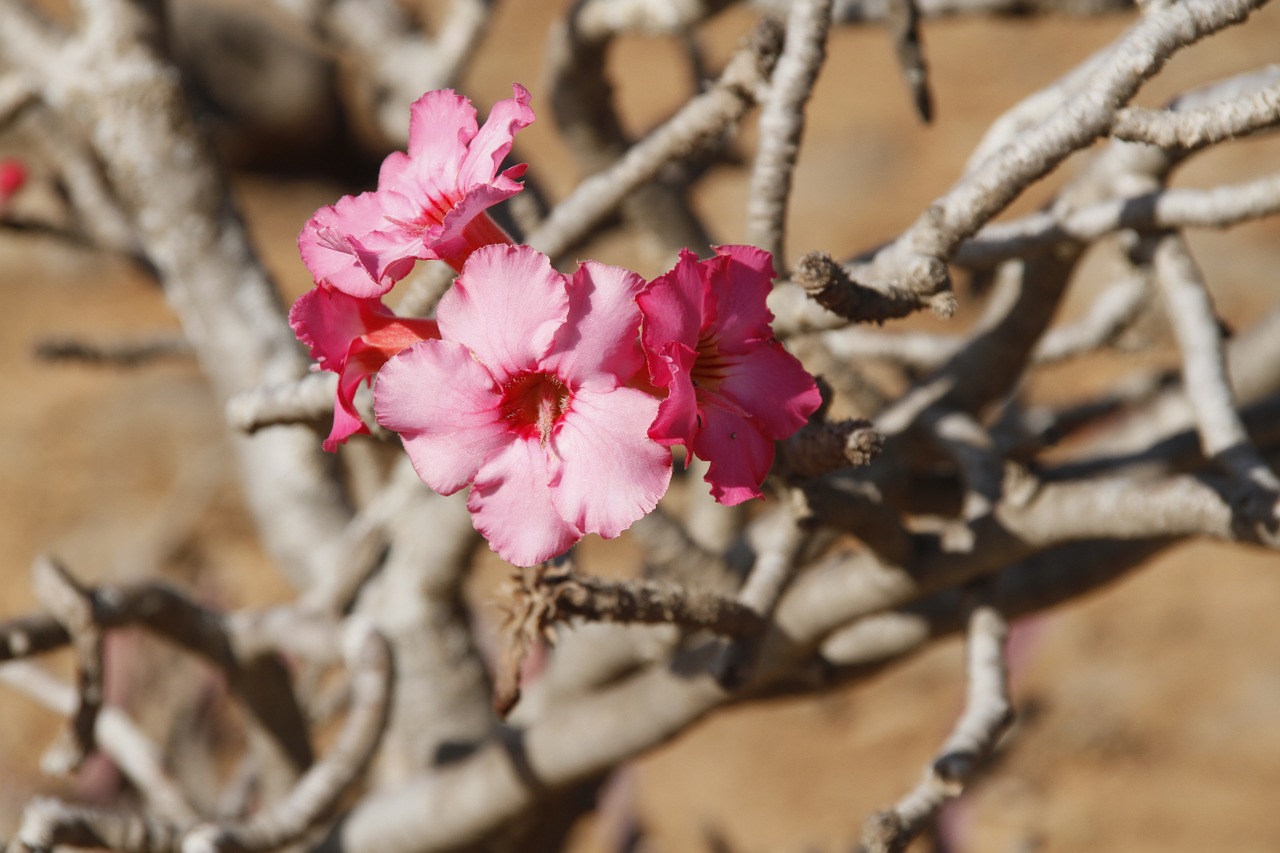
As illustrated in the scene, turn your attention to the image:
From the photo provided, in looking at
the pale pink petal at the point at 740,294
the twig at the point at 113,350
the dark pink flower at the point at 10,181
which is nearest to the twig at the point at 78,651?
the twig at the point at 113,350

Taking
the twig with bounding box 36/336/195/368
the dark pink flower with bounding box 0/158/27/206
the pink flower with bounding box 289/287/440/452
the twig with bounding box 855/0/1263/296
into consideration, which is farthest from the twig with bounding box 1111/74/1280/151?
the dark pink flower with bounding box 0/158/27/206

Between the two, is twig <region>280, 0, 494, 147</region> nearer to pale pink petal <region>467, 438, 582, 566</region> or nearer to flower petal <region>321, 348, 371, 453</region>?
flower petal <region>321, 348, 371, 453</region>

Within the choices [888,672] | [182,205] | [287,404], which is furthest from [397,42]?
[888,672]

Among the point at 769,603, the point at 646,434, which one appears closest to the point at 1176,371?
the point at 769,603

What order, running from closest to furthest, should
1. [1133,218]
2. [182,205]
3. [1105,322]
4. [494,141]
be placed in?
[494,141], [1133,218], [1105,322], [182,205]

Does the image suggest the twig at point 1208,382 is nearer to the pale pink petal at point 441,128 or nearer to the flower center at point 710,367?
the flower center at point 710,367

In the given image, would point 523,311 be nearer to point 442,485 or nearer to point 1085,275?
point 442,485

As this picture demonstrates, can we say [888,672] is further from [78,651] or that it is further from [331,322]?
[331,322]
